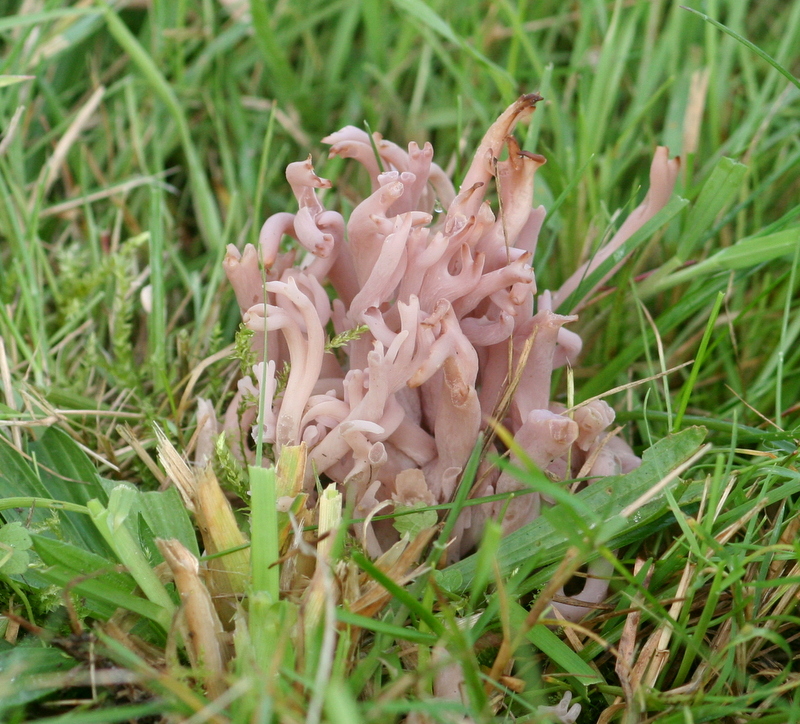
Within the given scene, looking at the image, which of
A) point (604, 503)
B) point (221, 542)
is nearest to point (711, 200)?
point (604, 503)

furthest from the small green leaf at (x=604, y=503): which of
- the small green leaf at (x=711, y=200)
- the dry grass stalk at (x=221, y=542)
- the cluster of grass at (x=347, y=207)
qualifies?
the small green leaf at (x=711, y=200)

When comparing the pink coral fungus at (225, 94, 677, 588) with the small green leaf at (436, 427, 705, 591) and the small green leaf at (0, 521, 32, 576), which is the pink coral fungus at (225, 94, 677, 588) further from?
the small green leaf at (0, 521, 32, 576)

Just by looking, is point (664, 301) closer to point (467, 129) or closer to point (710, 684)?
point (467, 129)

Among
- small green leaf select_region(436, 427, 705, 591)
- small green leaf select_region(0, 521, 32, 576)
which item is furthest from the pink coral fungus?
small green leaf select_region(0, 521, 32, 576)

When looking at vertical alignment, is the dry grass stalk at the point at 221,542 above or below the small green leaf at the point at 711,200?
below

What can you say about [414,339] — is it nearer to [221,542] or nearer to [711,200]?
[221,542]

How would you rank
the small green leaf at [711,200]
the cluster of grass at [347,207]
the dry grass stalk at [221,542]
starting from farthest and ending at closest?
1. the small green leaf at [711,200]
2. the dry grass stalk at [221,542]
3. the cluster of grass at [347,207]

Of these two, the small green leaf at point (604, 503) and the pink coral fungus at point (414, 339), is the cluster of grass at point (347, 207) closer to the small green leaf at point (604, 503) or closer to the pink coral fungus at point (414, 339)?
→ the small green leaf at point (604, 503)
